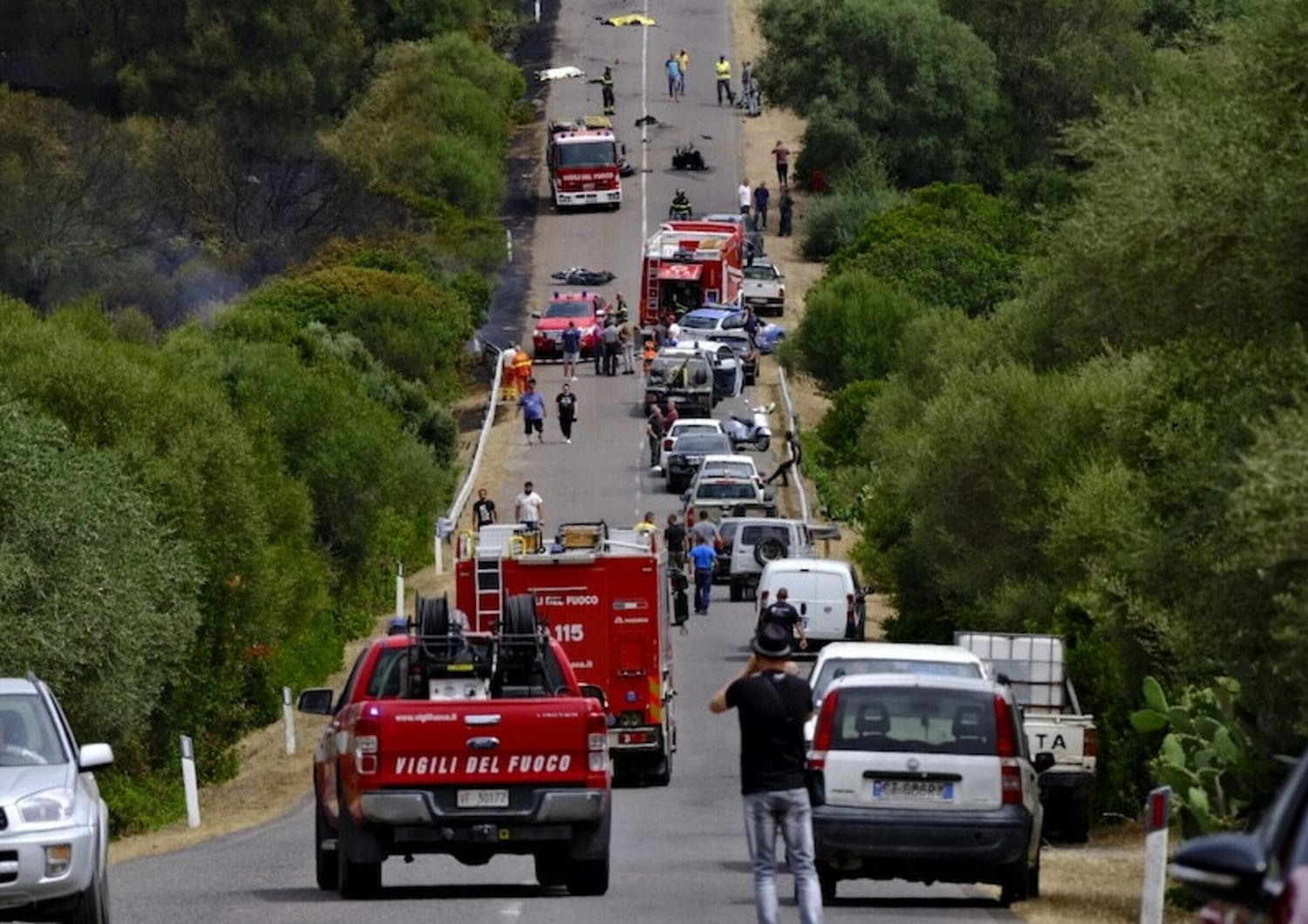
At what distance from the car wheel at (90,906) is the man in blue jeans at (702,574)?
31.6 metres

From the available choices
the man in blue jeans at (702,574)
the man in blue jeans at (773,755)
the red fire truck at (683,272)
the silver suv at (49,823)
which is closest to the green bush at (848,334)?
the red fire truck at (683,272)

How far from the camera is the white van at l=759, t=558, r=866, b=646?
44312mm

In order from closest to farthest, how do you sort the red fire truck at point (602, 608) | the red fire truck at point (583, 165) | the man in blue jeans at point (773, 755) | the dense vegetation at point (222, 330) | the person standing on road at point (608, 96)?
the man in blue jeans at point (773, 755)
the red fire truck at point (602, 608)
the dense vegetation at point (222, 330)
the red fire truck at point (583, 165)
the person standing on road at point (608, 96)

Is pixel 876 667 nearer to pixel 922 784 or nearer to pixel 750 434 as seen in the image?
pixel 922 784

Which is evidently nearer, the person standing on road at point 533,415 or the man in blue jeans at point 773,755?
the man in blue jeans at point 773,755

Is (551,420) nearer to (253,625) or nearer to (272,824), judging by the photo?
(253,625)

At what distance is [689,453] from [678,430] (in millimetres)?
1963

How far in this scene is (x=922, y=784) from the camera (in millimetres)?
18859

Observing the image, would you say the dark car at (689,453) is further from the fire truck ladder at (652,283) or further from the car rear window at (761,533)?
the fire truck ladder at (652,283)

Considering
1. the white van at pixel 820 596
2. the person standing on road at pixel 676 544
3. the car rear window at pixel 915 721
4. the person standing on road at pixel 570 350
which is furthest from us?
the person standing on road at pixel 570 350

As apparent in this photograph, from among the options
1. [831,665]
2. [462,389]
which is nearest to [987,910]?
[831,665]

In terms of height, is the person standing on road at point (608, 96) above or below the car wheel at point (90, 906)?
below

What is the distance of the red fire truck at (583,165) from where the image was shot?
102m

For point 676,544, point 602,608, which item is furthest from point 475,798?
point 676,544
